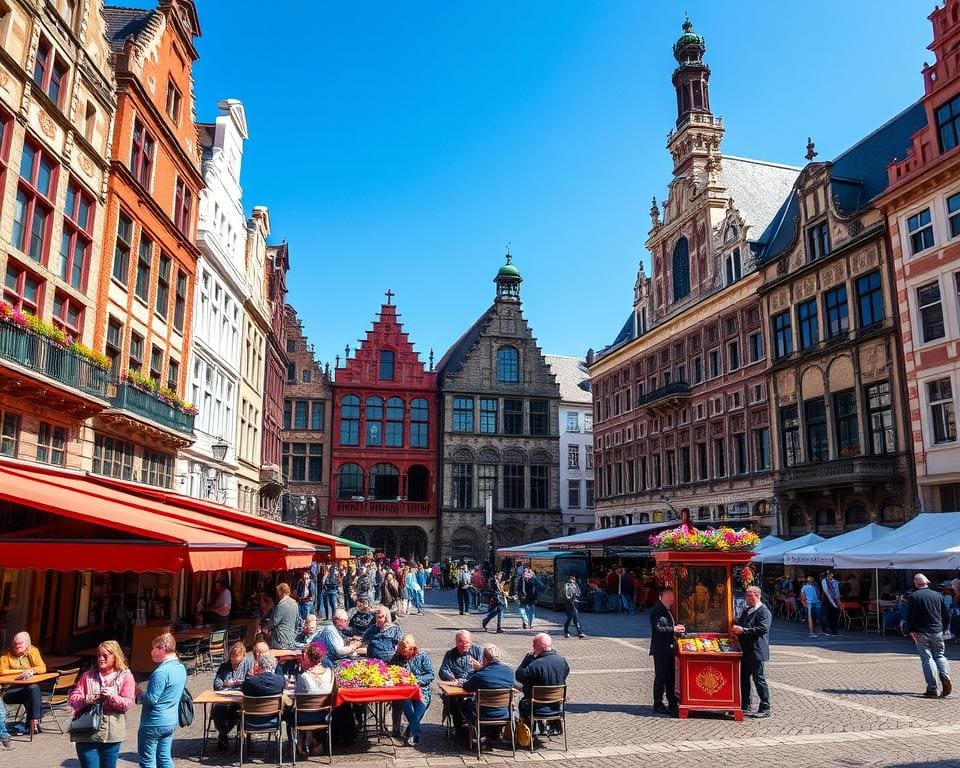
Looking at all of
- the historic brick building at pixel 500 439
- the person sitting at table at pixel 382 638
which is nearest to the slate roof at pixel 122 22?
the person sitting at table at pixel 382 638

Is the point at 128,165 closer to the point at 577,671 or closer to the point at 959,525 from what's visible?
the point at 577,671

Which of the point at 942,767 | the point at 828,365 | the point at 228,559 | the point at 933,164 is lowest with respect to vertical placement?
the point at 942,767

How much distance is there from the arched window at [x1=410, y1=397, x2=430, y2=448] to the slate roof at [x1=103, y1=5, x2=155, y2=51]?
31822 millimetres

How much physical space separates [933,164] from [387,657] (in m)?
22.3

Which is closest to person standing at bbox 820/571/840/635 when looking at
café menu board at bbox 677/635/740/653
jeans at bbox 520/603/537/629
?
jeans at bbox 520/603/537/629

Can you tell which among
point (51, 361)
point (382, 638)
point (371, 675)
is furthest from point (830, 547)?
point (51, 361)

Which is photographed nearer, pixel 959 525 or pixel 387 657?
pixel 387 657

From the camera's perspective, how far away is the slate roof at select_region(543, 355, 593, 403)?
194ft

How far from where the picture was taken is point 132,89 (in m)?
20.2

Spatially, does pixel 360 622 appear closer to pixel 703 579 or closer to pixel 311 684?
pixel 311 684

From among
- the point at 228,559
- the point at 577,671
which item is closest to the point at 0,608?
the point at 228,559

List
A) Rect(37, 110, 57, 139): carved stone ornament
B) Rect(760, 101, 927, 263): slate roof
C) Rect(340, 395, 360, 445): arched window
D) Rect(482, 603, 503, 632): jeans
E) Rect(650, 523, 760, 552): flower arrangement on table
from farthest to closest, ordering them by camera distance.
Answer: Rect(340, 395, 360, 445): arched window → Rect(760, 101, 927, 263): slate roof → Rect(482, 603, 503, 632): jeans → Rect(37, 110, 57, 139): carved stone ornament → Rect(650, 523, 760, 552): flower arrangement on table

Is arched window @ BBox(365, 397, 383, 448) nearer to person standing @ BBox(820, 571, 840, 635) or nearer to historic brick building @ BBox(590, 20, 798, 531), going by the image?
historic brick building @ BBox(590, 20, 798, 531)

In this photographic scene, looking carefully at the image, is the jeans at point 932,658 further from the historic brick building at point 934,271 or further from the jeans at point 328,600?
the jeans at point 328,600
